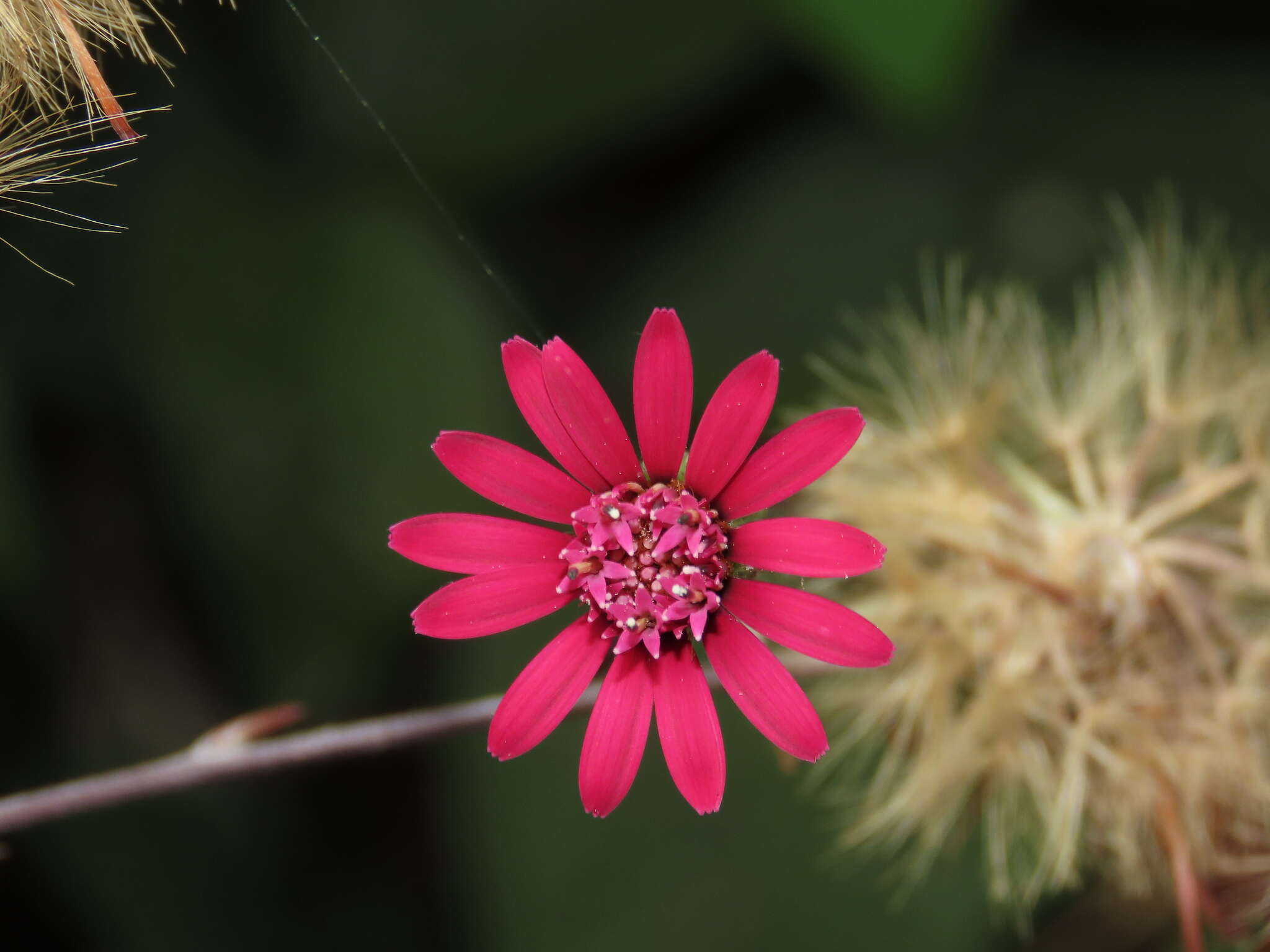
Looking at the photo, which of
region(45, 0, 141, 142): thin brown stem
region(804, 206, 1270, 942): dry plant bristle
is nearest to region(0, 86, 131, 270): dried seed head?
region(45, 0, 141, 142): thin brown stem

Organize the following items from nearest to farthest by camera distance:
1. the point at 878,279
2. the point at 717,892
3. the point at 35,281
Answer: the point at 35,281 < the point at 717,892 < the point at 878,279

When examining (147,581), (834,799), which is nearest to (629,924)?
(834,799)

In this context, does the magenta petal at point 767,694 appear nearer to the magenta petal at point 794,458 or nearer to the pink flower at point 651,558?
the pink flower at point 651,558

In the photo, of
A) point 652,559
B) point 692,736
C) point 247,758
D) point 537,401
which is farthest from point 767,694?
point 247,758

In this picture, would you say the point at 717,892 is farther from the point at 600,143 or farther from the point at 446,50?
the point at 446,50

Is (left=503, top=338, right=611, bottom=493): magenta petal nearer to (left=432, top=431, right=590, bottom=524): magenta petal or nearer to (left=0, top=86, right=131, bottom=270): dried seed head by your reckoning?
(left=432, top=431, right=590, bottom=524): magenta petal

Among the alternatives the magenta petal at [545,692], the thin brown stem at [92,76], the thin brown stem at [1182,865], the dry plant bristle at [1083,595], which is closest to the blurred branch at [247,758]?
the magenta petal at [545,692]
